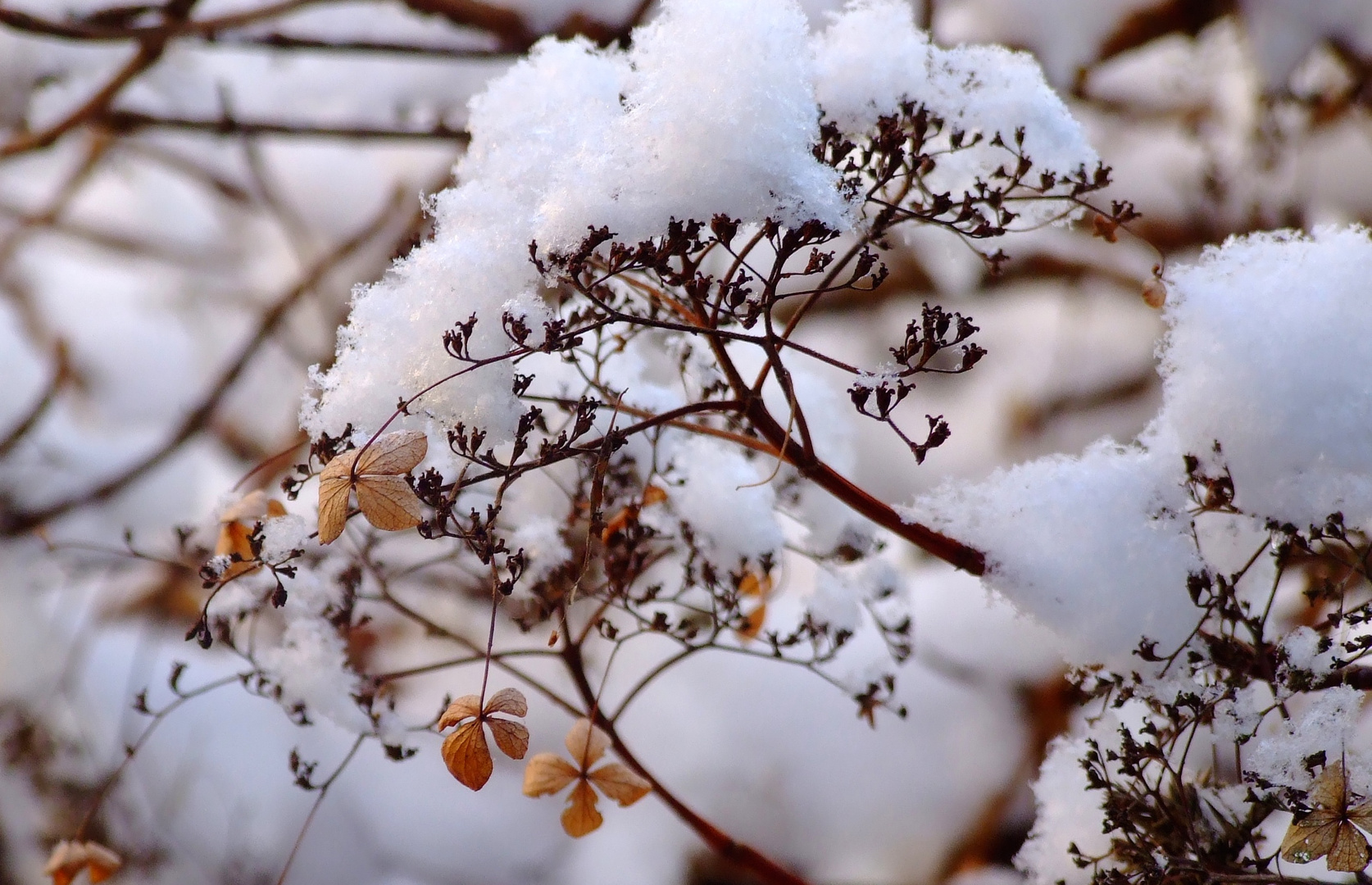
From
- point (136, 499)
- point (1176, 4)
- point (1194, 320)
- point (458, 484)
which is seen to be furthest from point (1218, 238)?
point (136, 499)

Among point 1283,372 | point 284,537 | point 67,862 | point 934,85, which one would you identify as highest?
point 934,85

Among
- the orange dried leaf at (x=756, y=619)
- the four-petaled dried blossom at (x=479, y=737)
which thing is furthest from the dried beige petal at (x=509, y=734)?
the orange dried leaf at (x=756, y=619)

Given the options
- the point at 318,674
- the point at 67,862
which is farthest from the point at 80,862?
the point at 318,674

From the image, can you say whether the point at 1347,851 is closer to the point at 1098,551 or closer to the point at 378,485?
the point at 1098,551

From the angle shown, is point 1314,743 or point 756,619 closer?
point 1314,743

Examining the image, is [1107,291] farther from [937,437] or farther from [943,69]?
[937,437]

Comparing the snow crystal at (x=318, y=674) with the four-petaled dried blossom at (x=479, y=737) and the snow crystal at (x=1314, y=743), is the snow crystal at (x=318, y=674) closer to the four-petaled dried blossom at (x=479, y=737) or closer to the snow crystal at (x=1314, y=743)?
the four-petaled dried blossom at (x=479, y=737)
